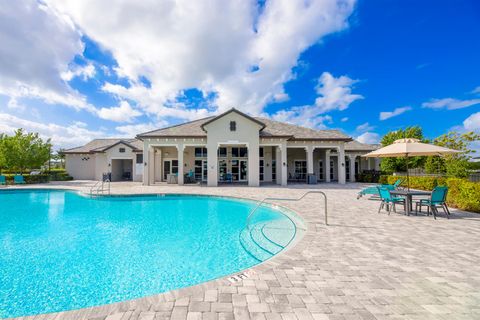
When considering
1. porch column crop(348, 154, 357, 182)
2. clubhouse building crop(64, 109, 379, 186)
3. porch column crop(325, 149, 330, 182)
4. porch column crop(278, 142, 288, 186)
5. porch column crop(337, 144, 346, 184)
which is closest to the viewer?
clubhouse building crop(64, 109, 379, 186)

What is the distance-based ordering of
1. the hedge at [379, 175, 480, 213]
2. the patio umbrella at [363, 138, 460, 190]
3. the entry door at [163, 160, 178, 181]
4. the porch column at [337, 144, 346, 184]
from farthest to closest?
the entry door at [163, 160, 178, 181]
the porch column at [337, 144, 346, 184]
the hedge at [379, 175, 480, 213]
the patio umbrella at [363, 138, 460, 190]

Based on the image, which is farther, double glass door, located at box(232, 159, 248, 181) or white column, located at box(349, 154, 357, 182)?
white column, located at box(349, 154, 357, 182)

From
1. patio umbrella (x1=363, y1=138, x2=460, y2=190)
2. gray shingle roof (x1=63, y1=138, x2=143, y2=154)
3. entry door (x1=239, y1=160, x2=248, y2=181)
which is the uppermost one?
gray shingle roof (x1=63, y1=138, x2=143, y2=154)

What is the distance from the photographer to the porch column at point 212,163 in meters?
18.1

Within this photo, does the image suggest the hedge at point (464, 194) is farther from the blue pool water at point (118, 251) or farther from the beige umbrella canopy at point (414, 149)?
the blue pool water at point (118, 251)

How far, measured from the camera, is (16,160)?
71.2 feet

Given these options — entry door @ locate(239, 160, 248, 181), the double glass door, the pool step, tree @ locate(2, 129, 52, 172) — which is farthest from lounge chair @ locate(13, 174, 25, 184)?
the pool step

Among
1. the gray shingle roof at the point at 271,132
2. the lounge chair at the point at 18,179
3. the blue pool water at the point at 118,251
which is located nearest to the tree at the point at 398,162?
the gray shingle roof at the point at 271,132

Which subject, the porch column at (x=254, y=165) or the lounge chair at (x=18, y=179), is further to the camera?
the lounge chair at (x=18, y=179)

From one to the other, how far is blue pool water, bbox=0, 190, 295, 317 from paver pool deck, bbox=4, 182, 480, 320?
147 cm

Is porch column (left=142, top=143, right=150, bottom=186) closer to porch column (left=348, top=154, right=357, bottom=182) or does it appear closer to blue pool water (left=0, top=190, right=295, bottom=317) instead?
blue pool water (left=0, top=190, right=295, bottom=317)

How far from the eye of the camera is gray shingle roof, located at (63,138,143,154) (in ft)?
80.0

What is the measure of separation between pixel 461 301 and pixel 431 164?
25421mm

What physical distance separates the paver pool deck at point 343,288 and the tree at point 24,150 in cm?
2975
